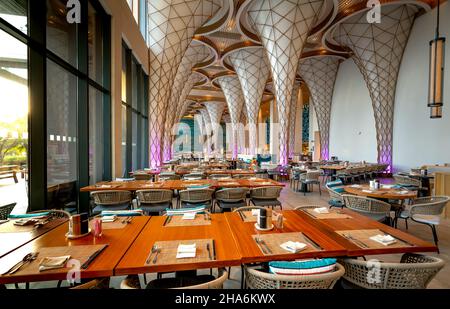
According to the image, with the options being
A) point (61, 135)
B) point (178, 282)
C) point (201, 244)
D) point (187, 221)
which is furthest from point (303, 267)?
point (61, 135)

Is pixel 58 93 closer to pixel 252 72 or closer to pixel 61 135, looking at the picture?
pixel 61 135

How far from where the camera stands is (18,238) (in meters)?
1.97

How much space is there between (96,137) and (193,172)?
9.47 ft

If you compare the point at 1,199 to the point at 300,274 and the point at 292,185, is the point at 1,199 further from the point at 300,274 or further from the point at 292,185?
the point at 292,185

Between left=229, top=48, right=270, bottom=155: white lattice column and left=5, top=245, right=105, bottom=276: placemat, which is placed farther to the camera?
left=229, top=48, right=270, bottom=155: white lattice column

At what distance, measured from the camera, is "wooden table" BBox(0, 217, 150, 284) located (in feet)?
4.63

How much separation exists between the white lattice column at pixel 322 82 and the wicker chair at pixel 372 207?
14.1 metres

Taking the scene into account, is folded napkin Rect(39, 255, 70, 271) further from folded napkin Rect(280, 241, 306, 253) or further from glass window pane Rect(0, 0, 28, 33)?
glass window pane Rect(0, 0, 28, 33)

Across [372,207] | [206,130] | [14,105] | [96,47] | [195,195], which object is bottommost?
[372,207]

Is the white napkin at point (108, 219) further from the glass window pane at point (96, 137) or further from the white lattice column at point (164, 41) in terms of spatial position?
the white lattice column at point (164, 41)

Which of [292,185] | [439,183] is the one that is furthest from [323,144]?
[439,183]

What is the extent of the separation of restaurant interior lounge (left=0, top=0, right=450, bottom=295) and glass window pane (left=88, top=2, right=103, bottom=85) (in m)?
0.05

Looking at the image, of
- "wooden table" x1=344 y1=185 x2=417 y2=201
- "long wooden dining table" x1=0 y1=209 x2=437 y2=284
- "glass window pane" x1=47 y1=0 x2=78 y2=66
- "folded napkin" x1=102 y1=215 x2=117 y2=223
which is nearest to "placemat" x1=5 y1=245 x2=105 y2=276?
"long wooden dining table" x1=0 y1=209 x2=437 y2=284

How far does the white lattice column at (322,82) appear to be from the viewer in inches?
628
